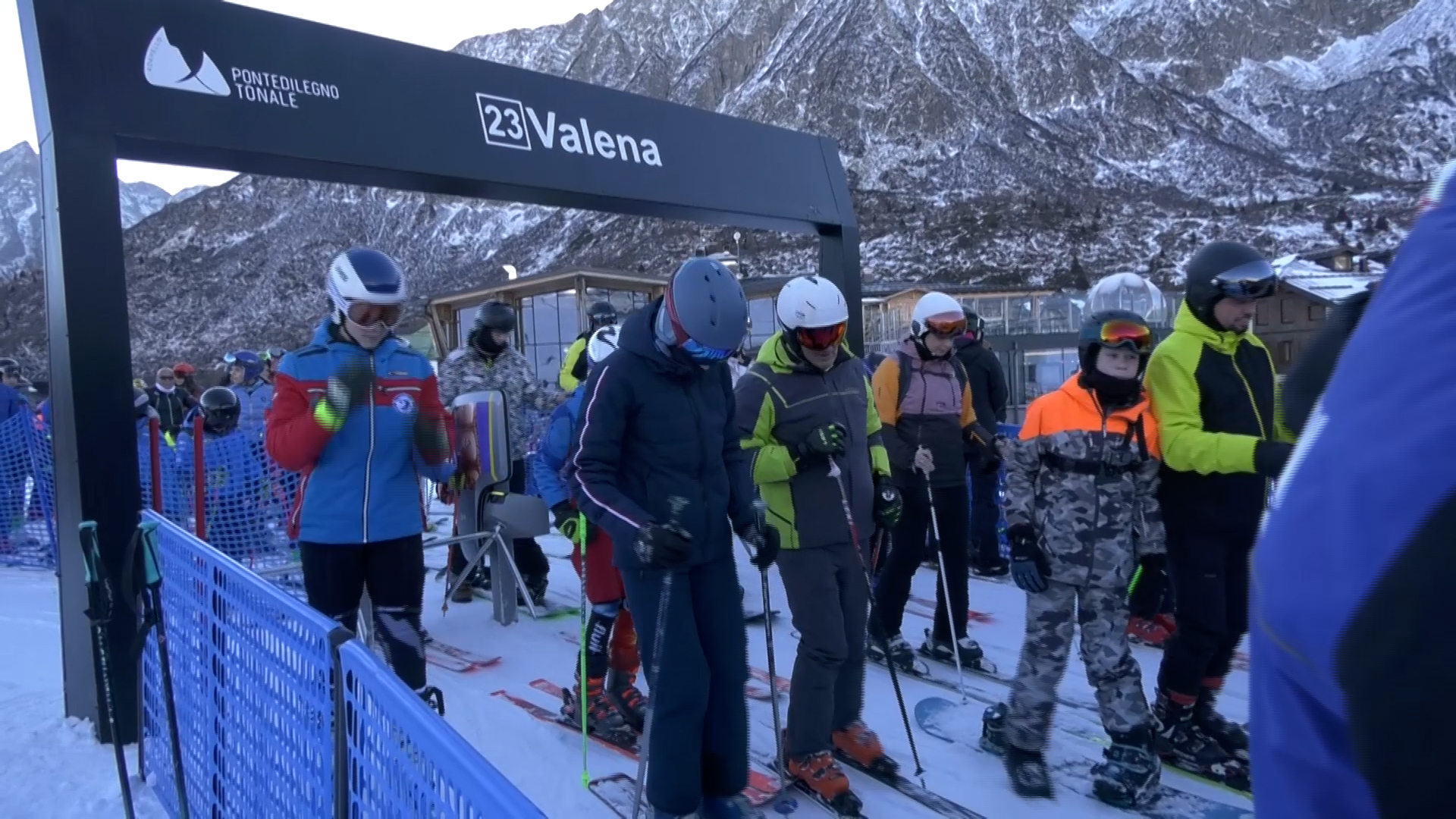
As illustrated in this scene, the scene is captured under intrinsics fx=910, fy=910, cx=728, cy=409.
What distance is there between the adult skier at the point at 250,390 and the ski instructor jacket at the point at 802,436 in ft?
19.0

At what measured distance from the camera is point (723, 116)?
19.9ft

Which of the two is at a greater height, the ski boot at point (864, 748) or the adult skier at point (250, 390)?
the adult skier at point (250, 390)

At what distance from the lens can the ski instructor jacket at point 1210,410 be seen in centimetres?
341

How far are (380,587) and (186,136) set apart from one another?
2.10 meters

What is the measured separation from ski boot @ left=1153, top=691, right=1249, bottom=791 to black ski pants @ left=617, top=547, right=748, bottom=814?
1846 millimetres

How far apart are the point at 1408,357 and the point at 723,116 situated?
5.80 metres

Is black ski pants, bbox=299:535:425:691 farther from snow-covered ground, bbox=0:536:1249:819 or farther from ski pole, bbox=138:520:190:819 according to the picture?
snow-covered ground, bbox=0:536:1249:819

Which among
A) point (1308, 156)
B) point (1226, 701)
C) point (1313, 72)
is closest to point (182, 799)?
point (1226, 701)

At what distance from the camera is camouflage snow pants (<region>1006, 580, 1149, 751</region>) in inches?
133

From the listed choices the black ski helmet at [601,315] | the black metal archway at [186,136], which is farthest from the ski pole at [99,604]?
the black ski helmet at [601,315]

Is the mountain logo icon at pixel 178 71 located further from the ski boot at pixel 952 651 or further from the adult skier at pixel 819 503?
the ski boot at pixel 952 651

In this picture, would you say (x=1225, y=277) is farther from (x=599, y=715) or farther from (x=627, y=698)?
(x=599, y=715)

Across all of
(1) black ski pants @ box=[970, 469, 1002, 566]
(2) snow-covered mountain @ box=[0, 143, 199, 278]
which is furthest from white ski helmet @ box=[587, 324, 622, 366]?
(2) snow-covered mountain @ box=[0, 143, 199, 278]

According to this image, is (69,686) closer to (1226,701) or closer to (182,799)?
(182,799)
